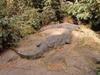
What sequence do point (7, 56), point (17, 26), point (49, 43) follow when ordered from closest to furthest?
point (7, 56), point (49, 43), point (17, 26)

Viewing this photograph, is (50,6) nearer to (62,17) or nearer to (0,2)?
(62,17)

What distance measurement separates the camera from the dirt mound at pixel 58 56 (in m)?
6.60

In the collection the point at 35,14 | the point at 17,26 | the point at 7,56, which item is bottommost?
the point at 7,56

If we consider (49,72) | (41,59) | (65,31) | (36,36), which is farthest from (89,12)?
(49,72)

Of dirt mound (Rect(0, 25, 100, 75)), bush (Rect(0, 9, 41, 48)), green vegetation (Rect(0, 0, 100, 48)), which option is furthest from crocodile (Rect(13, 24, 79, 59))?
green vegetation (Rect(0, 0, 100, 48))

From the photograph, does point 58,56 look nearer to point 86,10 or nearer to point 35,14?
point 86,10

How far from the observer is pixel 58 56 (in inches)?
283

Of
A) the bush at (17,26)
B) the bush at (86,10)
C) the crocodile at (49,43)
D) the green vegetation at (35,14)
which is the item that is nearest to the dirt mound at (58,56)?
the crocodile at (49,43)

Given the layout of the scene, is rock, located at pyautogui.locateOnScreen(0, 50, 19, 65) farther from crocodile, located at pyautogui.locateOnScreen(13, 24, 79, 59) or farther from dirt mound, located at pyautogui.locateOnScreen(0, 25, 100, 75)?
crocodile, located at pyautogui.locateOnScreen(13, 24, 79, 59)

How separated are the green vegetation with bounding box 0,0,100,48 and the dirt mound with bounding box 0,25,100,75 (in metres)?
0.54

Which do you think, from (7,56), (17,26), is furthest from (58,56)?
(17,26)

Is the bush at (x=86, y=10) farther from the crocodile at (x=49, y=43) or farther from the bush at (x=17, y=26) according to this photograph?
the bush at (x=17, y=26)

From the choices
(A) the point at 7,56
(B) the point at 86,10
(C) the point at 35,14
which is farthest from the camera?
(C) the point at 35,14

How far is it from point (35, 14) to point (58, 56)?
12.4ft
